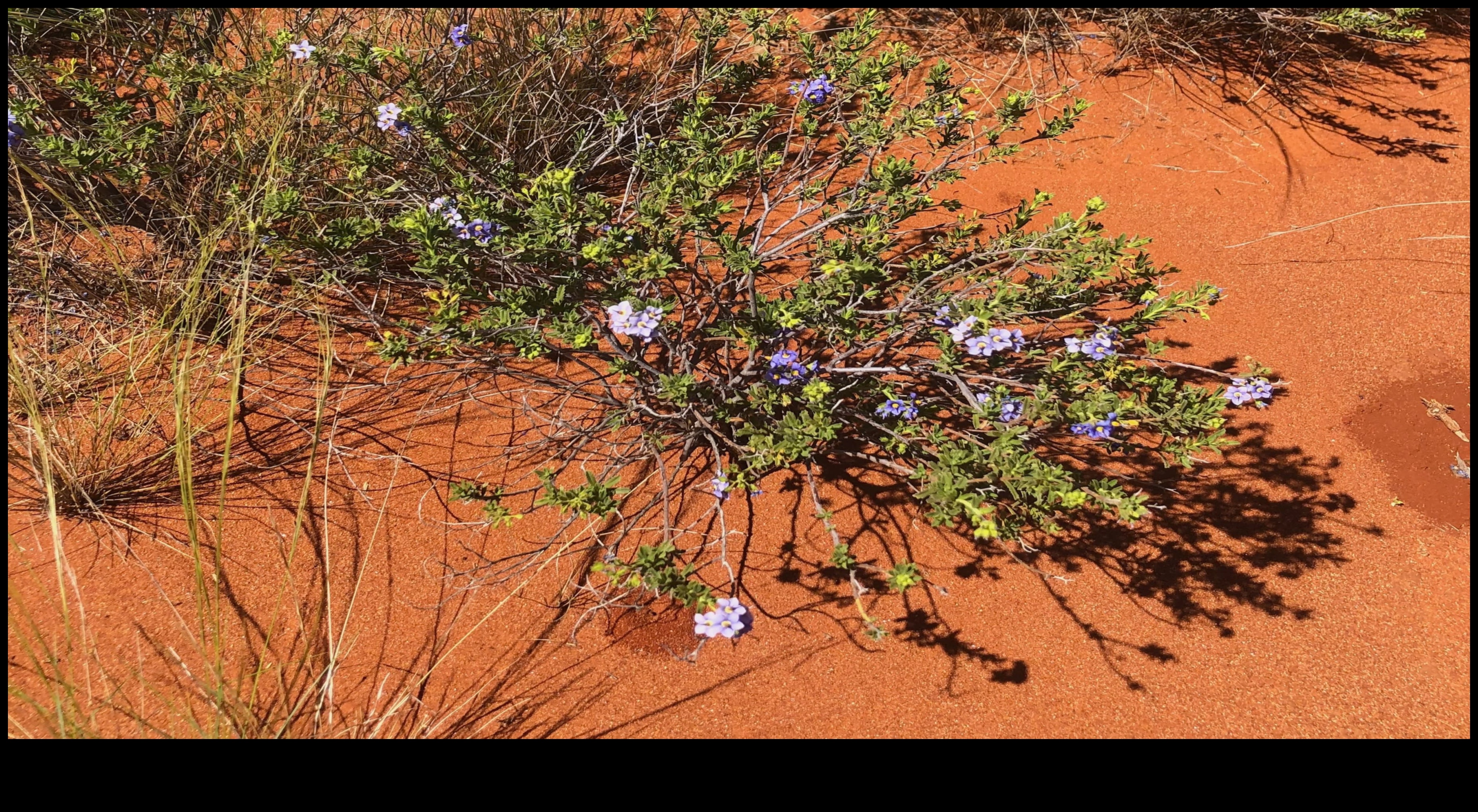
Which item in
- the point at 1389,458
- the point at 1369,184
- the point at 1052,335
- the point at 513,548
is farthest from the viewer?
the point at 1369,184

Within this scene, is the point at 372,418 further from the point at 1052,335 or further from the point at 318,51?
the point at 1052,335

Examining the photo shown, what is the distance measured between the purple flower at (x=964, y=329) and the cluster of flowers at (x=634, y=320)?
2.21ft

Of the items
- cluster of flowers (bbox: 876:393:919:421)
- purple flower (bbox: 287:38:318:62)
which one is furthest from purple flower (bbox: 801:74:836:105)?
purple flower (bbox: 287:38:318:62)

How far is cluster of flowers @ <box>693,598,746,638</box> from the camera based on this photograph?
1.66 metres

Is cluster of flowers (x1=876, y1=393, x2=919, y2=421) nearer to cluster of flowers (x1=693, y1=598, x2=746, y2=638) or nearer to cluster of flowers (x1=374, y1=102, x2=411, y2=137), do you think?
cluster of flowers (x1=693, y1=598, x2=746, y2=638)

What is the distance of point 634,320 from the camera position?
186cm

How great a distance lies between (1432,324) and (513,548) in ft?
10.4

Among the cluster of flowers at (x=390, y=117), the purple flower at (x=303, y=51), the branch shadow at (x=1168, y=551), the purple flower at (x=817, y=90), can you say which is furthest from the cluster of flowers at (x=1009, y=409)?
the purple flower at (x=303, y=51)

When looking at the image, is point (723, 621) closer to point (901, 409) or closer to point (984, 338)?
point (901, 409)

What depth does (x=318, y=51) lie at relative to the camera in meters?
2.78

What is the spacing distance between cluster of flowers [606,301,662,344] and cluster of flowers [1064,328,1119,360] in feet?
3.16

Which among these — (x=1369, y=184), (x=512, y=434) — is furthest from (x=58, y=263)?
(x=1369, y=184)

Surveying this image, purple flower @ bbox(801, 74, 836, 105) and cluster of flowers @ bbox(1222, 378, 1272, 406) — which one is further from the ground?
purple flower @ bbox(801, 74, 836, 105)

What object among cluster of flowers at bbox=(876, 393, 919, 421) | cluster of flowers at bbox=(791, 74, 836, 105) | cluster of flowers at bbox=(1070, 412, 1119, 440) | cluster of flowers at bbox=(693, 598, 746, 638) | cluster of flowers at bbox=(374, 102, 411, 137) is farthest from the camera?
cluster of flowers at bbox=(791, 74, 836, 105)
